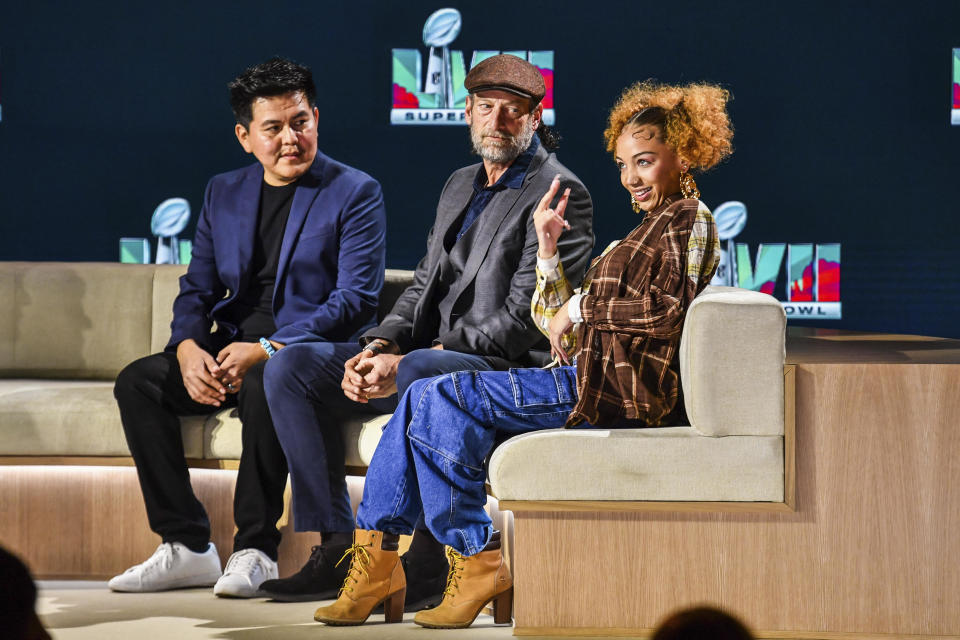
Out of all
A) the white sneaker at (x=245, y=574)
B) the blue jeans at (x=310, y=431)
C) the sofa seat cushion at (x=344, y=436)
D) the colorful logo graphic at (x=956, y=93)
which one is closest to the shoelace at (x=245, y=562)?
the white sneaker at (x=245, y=574)

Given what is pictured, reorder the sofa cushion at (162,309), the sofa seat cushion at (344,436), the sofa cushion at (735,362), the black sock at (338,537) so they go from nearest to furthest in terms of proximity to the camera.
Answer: the sofa cushion at (735,362) → the black sock at (338,537) → the sofa seat cushion at (344,436) → the sofa cushion at (162,309)

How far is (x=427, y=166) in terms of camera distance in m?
4.52

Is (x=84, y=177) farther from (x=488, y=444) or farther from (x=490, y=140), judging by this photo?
(x=488, y=444)

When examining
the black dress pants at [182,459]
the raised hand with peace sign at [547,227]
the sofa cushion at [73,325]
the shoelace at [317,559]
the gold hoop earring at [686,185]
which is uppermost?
the gold hoop earring at [686,185]

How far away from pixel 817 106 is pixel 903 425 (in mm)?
2366

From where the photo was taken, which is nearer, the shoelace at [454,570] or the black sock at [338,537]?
the shoelace at [454,570]

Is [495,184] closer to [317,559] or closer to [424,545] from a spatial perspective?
[424,545]

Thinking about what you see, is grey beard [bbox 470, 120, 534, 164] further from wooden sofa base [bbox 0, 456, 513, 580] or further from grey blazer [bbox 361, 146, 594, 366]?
wooden sofa base [bbox 0, 456, 513, 580]

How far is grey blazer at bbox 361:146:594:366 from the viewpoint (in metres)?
2.79

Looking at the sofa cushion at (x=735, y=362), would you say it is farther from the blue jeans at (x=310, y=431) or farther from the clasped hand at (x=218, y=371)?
the clasped hand at (x=218, y=371)

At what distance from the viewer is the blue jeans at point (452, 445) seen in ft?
7.87

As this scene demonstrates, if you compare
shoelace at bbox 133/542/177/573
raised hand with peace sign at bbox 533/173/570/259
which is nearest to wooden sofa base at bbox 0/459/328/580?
shoelace at bbox 133/542/177/573

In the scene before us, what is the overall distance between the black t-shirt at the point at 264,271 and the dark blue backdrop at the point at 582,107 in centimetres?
123

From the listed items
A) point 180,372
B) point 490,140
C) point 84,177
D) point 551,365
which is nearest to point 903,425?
point 551,365
